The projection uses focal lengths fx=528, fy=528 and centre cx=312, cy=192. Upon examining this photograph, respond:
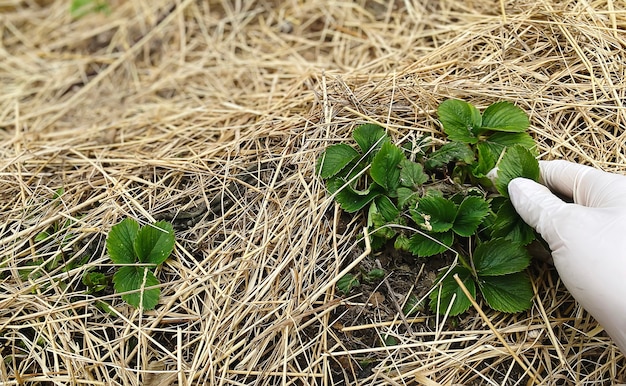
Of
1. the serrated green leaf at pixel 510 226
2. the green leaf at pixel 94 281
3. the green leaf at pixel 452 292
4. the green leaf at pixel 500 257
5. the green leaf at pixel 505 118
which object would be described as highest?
the green leaf at pixel 505 118

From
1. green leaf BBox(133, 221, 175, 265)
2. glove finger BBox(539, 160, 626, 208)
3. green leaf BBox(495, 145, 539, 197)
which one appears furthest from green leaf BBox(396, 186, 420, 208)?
green leaf BBox(133, 221, 175, 265)

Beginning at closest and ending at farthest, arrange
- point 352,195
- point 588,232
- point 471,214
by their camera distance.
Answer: point 588,232, point 471,214, point 352,195

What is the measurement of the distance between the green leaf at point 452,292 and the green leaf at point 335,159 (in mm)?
390

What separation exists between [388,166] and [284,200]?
317 mm

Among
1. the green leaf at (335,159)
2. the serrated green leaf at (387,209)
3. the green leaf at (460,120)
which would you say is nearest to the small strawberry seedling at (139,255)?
the green leaf at (335,159)

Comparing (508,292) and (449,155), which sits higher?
(449,155)

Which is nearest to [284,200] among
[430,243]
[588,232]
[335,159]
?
[335,159]

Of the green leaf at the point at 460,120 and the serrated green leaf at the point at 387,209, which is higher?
the green leaf at the point at 460,120

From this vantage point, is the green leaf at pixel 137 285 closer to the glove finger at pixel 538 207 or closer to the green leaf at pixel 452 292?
the green leaf at pixel 452 292

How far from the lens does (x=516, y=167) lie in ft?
4.53

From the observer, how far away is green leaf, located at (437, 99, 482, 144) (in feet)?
4.82

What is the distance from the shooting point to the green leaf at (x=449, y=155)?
1419mm

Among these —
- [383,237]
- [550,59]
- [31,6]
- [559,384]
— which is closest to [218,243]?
[383,237]

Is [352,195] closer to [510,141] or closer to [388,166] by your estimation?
[388,166]
